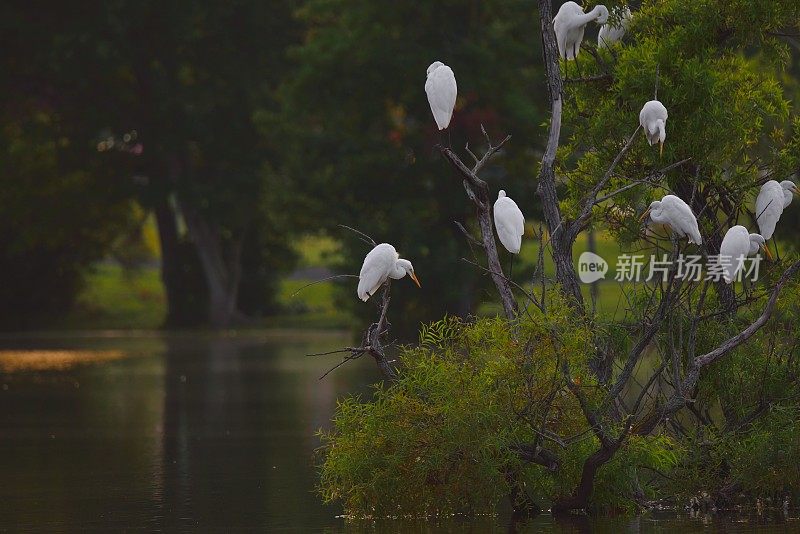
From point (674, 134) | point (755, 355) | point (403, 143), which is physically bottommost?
point (755, 355)

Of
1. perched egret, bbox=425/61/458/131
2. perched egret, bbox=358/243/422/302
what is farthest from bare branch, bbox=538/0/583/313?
perched egret, bbox=358/243/422/302

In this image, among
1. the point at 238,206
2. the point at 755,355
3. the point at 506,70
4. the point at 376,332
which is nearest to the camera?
the point at 376,332

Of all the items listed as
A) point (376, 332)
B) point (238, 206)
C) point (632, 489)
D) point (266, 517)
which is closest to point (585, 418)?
point (632, 489)

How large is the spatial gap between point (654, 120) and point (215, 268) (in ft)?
110

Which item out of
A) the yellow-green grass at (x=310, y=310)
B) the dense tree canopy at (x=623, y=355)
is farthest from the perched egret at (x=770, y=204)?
the yellow-green grass at (x=310, y=310)

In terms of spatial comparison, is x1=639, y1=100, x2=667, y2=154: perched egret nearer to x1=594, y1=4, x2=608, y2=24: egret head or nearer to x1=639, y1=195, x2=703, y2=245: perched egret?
x1=639, y1=195, x2=703, y2=245: perched egret

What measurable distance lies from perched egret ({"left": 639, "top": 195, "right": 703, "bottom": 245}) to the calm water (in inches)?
72.4

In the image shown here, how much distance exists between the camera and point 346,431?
11.7m

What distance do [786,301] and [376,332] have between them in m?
3.16

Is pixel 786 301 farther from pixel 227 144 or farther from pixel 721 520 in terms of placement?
pixel 227 144

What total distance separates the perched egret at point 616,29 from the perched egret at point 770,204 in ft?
5.52

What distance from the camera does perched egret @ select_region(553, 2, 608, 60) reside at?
1341 centimetres

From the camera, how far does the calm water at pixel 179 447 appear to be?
1161cm

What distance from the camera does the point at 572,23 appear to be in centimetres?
1344
